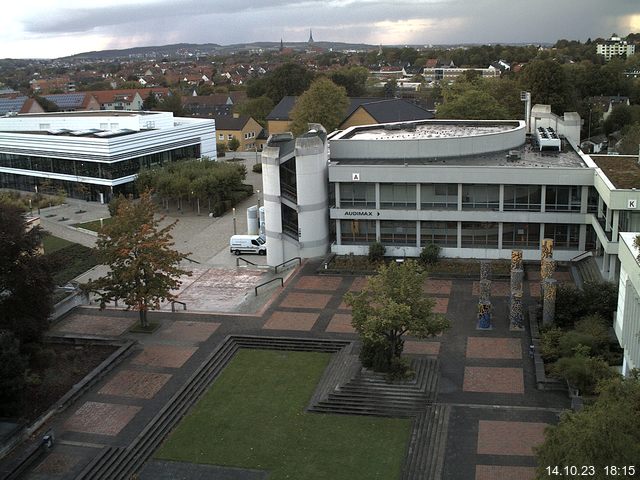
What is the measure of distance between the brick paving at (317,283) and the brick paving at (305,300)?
113 centimetres

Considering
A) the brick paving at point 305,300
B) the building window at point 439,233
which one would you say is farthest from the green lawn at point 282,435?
the building window at point 439,233

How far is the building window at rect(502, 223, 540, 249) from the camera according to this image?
138 ft

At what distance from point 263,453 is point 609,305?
17579mm

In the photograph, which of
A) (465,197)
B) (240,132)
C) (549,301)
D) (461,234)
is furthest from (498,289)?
(240,132)

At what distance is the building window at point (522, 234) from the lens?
41969mm

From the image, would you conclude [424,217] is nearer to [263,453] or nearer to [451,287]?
[451,287]

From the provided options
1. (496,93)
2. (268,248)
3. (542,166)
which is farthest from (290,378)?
(496,93)

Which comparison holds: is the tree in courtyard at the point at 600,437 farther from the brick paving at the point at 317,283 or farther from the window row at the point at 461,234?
the window row at the point at 461,234

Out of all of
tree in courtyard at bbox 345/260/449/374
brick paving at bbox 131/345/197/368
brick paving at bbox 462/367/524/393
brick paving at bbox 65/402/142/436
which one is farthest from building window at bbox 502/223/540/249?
brick paving at bbox 65/402/142/436

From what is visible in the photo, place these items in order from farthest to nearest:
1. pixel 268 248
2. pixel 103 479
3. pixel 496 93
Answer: pixel 496 93 < pixel 268 248 < pixel 103 479

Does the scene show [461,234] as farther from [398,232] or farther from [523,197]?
[523,197]

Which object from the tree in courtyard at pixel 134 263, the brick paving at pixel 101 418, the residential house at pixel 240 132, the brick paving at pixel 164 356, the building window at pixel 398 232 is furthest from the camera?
the residential house at pixel 240 132

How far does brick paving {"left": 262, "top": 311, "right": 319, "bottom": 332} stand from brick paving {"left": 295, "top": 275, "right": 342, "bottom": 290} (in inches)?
155

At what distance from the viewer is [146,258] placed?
1324 inches
